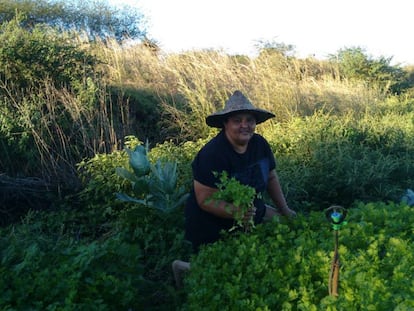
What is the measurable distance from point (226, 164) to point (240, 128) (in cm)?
28

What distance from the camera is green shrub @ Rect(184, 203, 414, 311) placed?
2.02m

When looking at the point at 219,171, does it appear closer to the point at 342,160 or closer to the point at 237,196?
the point at 237,196

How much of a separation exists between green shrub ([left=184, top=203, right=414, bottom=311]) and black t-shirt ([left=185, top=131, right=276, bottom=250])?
59 cm

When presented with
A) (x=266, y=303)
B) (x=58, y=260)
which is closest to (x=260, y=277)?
(x=266, y=303)

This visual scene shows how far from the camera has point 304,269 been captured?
237 cm

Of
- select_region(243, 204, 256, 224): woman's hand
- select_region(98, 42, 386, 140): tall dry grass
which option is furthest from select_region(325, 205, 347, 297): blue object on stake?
select_region(98, 42, 386, 140): tall dry grass

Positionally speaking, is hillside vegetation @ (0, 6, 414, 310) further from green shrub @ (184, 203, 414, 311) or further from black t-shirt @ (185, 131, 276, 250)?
black t-shirt @ (185, 131, 276, 250)

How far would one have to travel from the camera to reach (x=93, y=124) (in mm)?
6656

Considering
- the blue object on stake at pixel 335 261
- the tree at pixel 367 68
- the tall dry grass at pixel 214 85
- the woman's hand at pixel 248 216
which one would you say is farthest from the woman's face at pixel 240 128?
the tree at pixel 367 68

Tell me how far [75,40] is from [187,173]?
188 inches

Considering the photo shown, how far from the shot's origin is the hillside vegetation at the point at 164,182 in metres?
2.40

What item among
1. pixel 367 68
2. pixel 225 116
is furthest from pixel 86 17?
pixel 225 116

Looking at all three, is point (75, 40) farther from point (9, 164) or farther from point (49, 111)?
point (9, 164)

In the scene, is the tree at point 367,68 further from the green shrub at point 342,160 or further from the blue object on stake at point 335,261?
the blue object on stake at point 335,261
